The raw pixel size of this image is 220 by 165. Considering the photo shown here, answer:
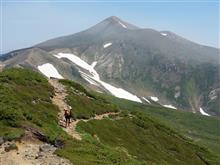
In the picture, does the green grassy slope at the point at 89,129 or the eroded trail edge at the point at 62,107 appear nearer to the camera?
the green grassy slope at the point at 89,129

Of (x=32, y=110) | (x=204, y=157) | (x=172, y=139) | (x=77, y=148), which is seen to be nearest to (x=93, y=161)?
(x=77, y=148)

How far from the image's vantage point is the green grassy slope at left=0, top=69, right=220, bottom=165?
4869cm

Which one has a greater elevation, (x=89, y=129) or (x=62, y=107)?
(x=62, y=107)

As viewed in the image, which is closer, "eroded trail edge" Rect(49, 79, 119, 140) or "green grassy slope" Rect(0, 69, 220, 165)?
"green grassy slope" Rect(0, 69, 220, 165)

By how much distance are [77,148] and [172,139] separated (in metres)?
51.2

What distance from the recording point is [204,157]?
342 feet

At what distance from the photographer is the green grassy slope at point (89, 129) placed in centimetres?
4869

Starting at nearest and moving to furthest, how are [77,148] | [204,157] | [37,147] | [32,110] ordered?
[37,147]
[77,148]
[32,110]
[204,157]

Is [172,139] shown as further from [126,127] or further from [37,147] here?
[37,147]

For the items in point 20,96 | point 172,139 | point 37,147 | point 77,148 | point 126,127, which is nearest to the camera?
point 37,147

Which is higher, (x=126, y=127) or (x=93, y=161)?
(x=93, y=161)

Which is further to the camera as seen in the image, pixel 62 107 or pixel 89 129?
pixel 62 107

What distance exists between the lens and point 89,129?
71.6 meters

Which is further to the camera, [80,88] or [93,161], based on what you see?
[80,88]
